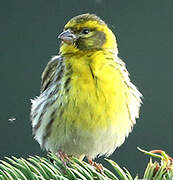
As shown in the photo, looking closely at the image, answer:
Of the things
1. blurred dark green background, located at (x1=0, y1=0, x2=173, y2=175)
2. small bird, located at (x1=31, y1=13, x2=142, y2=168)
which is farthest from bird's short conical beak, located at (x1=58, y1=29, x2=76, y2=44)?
blurred dark green background, located at (x1=0, y1=0, x2=173, y2=175)

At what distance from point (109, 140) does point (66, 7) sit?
170 cm

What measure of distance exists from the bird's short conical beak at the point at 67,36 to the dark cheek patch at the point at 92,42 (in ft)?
0.07

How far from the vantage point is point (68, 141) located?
7.12 ft

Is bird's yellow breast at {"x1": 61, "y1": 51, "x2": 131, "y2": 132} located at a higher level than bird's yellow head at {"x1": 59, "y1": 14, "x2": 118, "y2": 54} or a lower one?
lower

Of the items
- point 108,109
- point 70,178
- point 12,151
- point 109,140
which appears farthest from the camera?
point 12,151

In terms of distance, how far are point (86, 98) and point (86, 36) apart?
0.30m

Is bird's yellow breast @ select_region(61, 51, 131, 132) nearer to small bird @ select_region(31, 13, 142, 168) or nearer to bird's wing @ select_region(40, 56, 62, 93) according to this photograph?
small bird @ select_region(31, 13, 142, 168)

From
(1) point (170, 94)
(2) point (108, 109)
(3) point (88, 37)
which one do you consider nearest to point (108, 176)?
(2) point (108, 109)

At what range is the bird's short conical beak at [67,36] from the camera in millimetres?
2178

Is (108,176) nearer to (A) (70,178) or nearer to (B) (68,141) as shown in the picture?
(A) (70,178)

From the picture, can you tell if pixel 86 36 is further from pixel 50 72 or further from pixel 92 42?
pixel 50 72

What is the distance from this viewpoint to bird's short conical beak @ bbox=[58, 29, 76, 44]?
218 centimetres

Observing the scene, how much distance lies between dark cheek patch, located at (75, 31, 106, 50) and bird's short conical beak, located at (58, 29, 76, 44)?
2 centimetres

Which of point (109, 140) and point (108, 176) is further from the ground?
point (108, 176)
